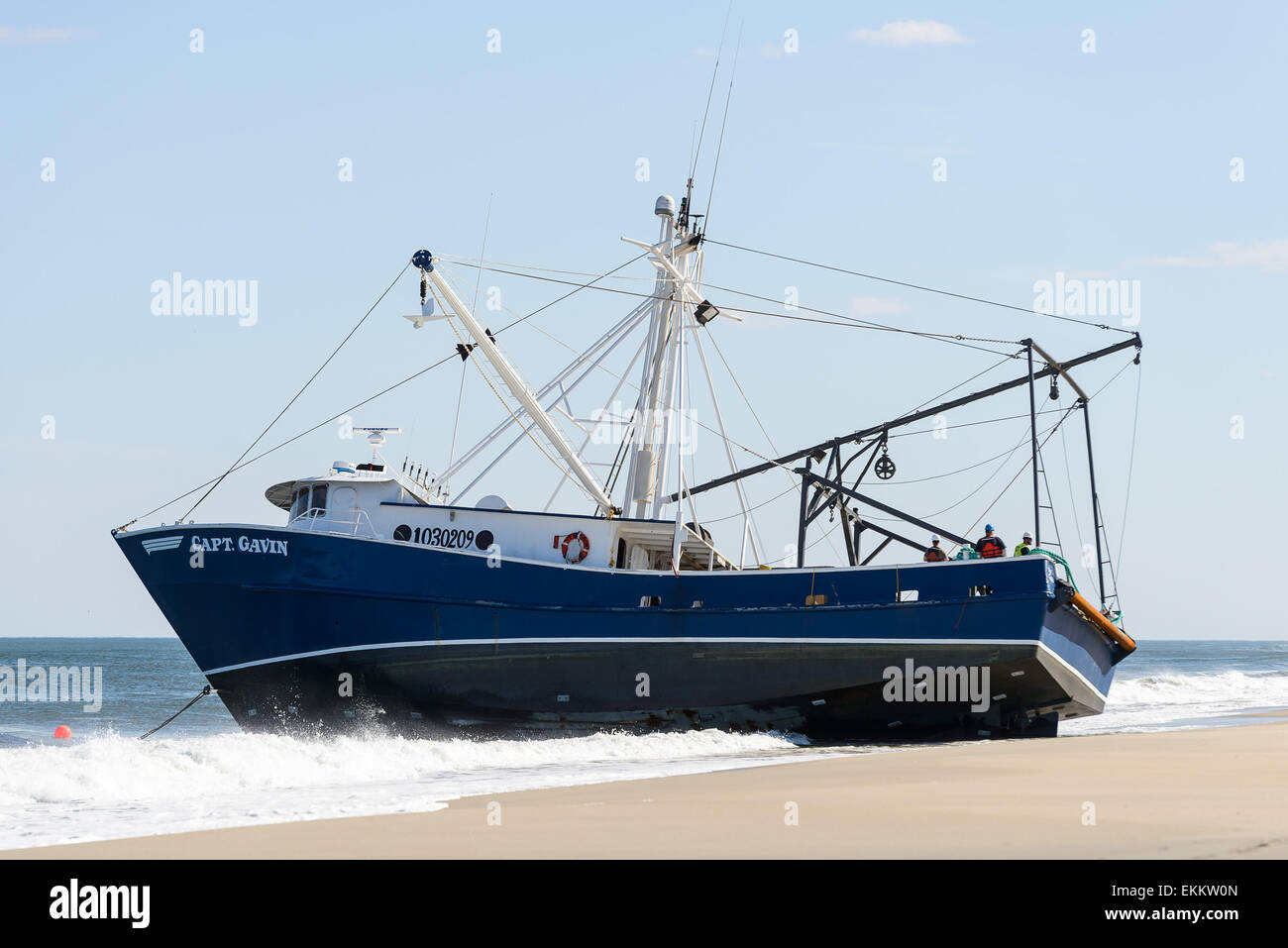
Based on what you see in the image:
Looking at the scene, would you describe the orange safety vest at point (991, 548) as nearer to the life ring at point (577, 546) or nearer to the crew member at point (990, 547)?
the crew member at point (990, 547)

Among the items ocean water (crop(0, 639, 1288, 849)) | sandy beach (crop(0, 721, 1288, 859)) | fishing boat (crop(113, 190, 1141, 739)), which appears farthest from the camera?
fishing boat (crop(113, 190, 1141, 739))

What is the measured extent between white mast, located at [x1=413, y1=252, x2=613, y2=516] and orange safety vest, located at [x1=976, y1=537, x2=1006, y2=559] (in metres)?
5.85

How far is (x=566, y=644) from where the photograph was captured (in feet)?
63.3

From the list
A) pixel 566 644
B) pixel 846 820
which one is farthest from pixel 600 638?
pixel 846 820

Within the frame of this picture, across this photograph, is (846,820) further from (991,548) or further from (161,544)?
(161,544)

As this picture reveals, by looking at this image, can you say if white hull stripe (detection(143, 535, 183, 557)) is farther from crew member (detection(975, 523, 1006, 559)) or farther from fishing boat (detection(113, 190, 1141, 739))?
Result: crew member (detection(975, 523, 1006, 559))

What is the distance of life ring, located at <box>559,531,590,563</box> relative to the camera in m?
20.0

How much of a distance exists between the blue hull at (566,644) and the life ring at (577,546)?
0.51 metres

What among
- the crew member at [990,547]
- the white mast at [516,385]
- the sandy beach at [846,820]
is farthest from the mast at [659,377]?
the sandy beach at [846,820]

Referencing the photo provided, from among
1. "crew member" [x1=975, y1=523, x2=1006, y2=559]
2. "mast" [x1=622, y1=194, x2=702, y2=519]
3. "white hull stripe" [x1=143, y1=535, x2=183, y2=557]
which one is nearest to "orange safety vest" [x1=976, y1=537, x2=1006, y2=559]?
"crew member" [x1=975, y1=523, x2=1006, y2=559]
